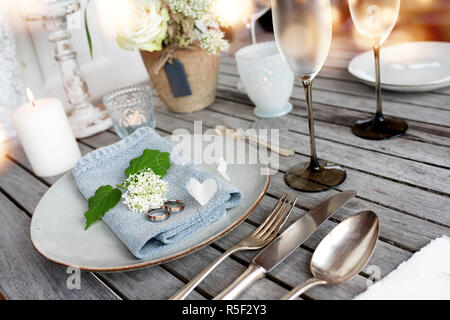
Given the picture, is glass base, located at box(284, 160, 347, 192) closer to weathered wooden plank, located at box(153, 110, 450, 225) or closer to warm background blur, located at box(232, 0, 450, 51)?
weathered wooden plank, located at box(153, 110, 450, 225)

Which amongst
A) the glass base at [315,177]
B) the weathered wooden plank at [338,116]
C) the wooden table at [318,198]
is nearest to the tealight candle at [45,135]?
the wooden table at [318,198]

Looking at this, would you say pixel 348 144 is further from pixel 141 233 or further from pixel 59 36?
pixel 59 36

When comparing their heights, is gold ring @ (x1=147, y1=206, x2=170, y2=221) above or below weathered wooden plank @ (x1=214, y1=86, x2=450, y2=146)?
above

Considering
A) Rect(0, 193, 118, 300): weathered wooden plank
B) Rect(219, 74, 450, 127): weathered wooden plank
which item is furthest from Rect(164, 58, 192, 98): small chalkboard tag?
Rect(0, 193, 118, 300): weathered wooden plank

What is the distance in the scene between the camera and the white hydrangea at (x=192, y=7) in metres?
0.92

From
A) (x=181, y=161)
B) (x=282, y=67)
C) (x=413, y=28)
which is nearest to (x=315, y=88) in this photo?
(x=282, y=67)

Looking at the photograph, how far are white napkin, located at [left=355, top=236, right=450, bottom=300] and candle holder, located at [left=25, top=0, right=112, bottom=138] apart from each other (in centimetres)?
84

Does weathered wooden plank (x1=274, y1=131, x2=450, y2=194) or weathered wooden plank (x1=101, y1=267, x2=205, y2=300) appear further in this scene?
weathered wooden plank (x1=274, y1=131, x2=450, y2=194)

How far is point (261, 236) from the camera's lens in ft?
1.92

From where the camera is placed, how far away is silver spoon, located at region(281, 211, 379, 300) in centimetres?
49

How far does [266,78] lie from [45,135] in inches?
19.2

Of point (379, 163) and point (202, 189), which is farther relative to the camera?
point (379, 163)

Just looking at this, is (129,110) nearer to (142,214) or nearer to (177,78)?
(177,78)

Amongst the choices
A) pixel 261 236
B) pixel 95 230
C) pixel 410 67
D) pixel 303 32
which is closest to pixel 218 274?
pixel 261 236
